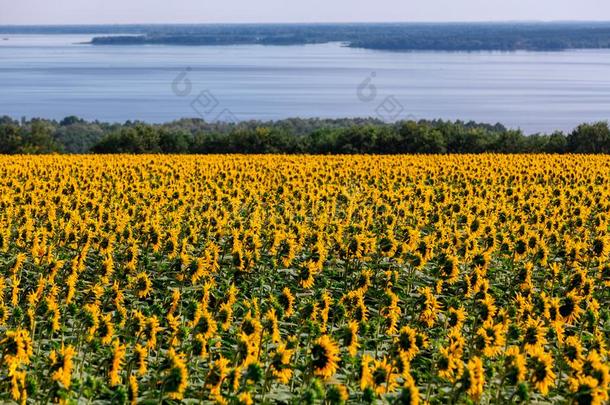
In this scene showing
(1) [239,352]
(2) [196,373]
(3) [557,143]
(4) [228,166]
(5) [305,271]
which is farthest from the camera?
(3) [557,143]

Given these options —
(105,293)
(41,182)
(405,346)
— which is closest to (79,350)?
(105,293)

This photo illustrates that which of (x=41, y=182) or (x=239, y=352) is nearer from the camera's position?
(x=239, y=352)

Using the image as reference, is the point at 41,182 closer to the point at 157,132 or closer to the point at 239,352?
the point at 239,352

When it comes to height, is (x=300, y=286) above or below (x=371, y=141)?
below

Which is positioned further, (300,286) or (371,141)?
(371,141)

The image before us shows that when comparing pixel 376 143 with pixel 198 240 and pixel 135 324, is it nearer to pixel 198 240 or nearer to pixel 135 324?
pixel 198 240

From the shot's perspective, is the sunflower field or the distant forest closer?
the sunflower field

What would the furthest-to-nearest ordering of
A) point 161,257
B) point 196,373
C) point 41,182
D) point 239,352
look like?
1. point 41,182
2. point 161,257
3. point 196,373
4. point 239,352

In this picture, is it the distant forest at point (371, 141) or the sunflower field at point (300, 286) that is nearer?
the sunflower field at point (300, 286)
